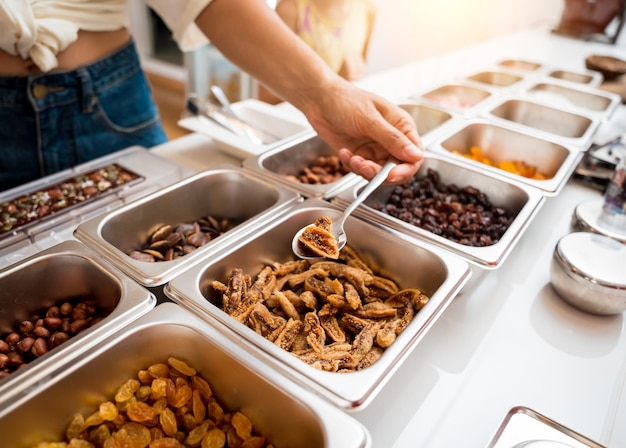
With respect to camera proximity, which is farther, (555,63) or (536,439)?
(555,63)

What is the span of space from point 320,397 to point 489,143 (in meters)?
1.35

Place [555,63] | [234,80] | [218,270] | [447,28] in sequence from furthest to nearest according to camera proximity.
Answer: [234,80] → [447,28] → [555,63] → [218,270]

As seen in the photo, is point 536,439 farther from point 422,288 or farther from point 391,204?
point 391,204

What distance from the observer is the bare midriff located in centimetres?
125

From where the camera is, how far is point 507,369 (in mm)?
850

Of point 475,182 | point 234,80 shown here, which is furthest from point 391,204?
point 234,80

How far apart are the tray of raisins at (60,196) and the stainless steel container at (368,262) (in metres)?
0.45

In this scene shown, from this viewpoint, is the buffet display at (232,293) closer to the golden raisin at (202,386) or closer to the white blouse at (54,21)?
the golden raisin at (202,386)

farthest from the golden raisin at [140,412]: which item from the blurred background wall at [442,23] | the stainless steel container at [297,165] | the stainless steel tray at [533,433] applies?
the blurred background wall at [442,23]

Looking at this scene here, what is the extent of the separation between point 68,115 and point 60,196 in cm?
35

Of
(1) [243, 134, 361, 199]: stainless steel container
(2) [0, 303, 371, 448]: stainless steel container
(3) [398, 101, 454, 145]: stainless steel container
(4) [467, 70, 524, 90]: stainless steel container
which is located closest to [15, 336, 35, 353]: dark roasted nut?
(2) [0, 303, 371, 448]: stainless steel container

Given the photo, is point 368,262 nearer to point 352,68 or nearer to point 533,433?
point 533,433

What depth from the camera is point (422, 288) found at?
3.26 ft

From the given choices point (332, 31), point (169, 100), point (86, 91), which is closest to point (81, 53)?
point (86, 91)
